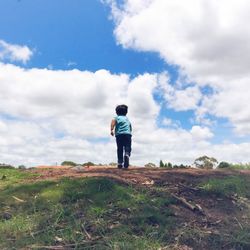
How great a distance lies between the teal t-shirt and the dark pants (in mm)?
111

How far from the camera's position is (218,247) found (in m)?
6.60

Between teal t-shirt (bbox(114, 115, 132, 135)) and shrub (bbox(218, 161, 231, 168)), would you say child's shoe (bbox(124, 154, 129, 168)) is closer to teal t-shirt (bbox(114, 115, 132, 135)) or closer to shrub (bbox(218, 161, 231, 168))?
teal t-shirt (bbox(114, 115, 132, 135))

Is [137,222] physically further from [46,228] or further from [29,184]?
[29,184]

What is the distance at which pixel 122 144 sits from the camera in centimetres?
1223

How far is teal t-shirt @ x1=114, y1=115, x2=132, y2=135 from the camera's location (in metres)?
12.1

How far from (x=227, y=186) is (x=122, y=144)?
3870 mm

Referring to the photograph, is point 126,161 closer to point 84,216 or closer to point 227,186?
point 227,186

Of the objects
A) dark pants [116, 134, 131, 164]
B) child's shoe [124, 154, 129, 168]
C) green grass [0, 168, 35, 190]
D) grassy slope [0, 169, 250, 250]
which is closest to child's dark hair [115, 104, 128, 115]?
dark pants [116, 134, 131, 164]

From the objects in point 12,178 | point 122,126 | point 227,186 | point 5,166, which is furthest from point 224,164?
point 5,166

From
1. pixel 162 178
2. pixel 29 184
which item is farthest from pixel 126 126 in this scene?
pixel 29 184

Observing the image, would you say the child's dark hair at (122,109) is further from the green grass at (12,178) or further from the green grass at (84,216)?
the green grass at (84,216)

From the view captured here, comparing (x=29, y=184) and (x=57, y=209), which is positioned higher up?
(x=29, y=184)

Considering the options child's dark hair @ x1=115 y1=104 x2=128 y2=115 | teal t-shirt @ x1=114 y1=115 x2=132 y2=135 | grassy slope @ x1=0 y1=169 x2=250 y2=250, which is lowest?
grassy slope @ x1=0 y1=169 x2=250 y2=250

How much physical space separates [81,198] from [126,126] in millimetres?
4451
